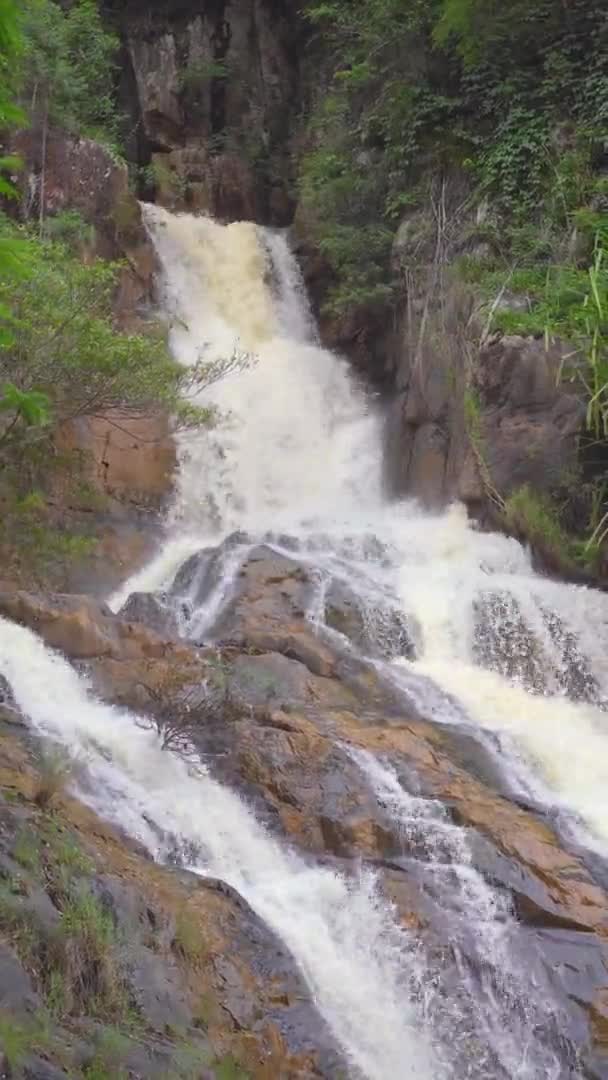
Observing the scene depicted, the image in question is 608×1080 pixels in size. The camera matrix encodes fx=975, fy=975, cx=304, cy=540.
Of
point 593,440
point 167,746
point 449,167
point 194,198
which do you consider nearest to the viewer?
point 167,746

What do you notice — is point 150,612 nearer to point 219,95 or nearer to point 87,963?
point 87,963

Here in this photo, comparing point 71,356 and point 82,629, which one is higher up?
point 71,356

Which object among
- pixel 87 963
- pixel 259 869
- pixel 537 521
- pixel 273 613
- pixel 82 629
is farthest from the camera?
pixel 537 521

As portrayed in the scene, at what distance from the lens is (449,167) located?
16906 millimetres

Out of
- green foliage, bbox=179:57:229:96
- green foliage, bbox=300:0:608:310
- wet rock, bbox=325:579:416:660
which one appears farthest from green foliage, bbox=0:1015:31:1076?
green foliage, bbox=179:57:229:96

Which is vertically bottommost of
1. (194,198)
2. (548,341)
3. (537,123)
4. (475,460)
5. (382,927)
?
(382,927)

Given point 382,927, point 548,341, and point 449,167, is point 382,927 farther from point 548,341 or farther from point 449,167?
point 449,167

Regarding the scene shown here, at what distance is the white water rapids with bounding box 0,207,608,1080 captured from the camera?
241 inches

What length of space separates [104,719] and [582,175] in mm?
11266

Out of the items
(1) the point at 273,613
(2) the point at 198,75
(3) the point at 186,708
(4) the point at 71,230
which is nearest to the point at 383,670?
(1) the point at 273,613

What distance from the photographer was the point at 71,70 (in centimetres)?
1894

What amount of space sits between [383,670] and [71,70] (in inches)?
580

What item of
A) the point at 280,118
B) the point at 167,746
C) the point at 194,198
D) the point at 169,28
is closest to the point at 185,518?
the point at 167,746

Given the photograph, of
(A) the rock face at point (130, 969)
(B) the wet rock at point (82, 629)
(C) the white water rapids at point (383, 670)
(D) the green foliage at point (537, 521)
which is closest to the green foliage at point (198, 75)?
(C) the white water rapids at point (383, 670)
